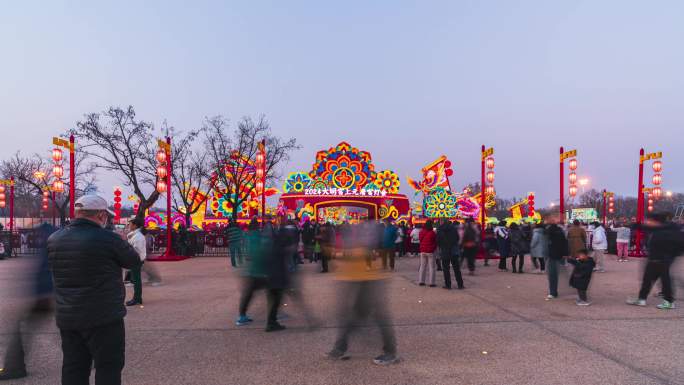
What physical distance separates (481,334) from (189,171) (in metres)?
24.5

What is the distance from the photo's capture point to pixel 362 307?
17.3 ft

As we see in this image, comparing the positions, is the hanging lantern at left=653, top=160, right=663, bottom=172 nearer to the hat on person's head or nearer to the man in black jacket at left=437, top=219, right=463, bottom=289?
the man in black jacket at left=437, top=219, right=463, bottom=289

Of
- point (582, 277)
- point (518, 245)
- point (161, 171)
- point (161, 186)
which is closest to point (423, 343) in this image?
point (582, 277)

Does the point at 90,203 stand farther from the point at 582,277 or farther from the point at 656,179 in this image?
the point at 656,179

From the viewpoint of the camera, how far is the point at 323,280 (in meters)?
12.6

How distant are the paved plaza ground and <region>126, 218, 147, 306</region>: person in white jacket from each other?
0.38 meters

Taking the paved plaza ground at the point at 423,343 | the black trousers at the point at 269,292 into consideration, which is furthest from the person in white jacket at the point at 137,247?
the black trousers at the point at 269,292

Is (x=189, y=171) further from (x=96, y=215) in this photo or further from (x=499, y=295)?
(x=96, y=215)

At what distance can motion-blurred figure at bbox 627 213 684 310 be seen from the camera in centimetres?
778

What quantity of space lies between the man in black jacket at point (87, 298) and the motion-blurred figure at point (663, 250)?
26.3 feet

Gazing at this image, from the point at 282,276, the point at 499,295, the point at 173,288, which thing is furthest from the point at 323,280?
the point at 282,276

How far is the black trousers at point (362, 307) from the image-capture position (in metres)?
5.21

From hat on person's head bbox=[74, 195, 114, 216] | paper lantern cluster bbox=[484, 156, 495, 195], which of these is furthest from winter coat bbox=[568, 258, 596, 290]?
paper lantern cluster bbox=[484, 156, 495, 195]

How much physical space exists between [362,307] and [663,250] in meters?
5.62
